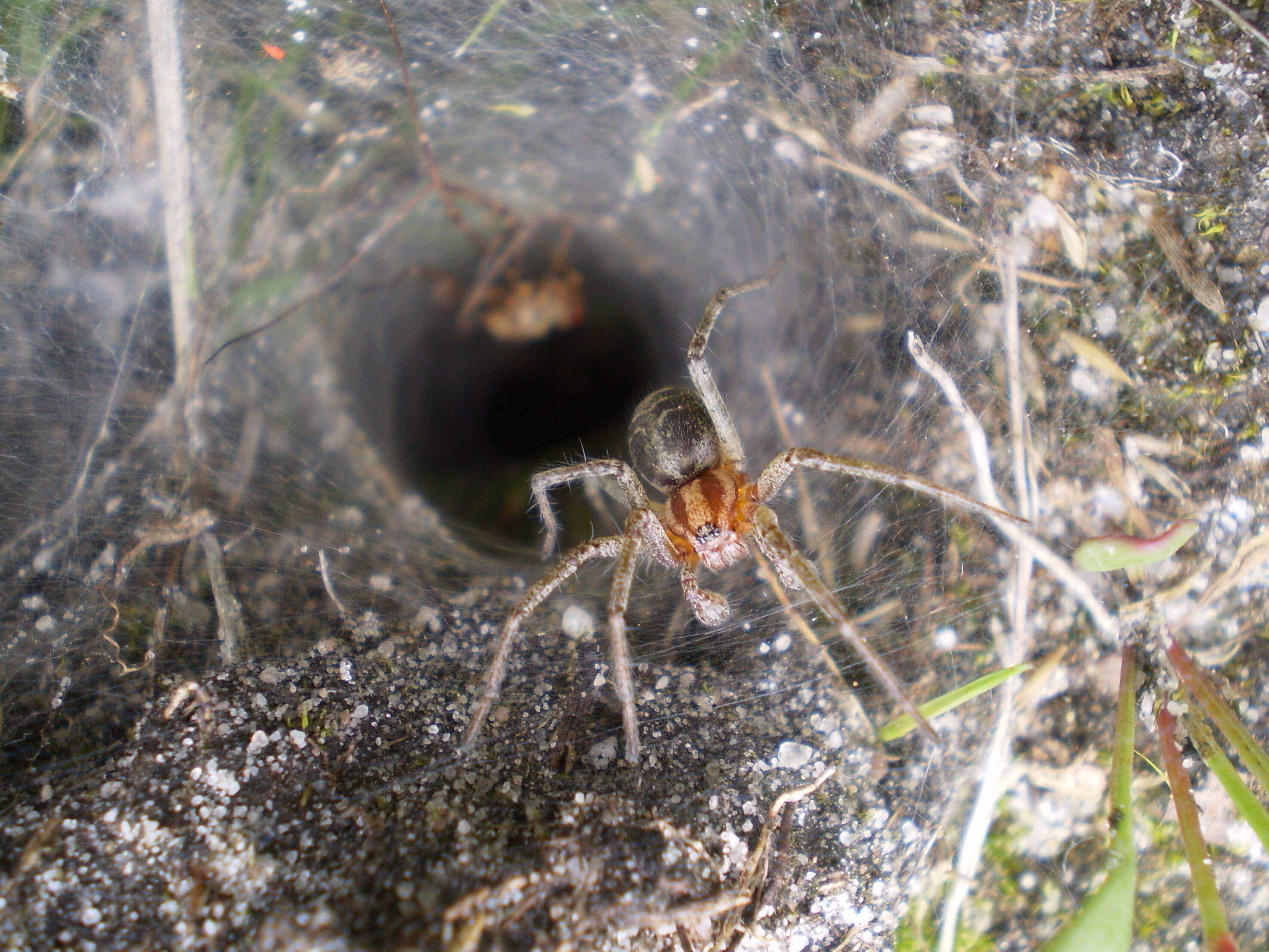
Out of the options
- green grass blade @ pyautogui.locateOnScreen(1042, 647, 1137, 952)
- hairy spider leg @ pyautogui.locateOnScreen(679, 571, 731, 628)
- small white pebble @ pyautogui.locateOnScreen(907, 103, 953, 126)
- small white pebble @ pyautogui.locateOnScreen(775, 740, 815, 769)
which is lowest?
small white pebble @ pyautogui.locateOnScreen(775, 740, 815, 769)

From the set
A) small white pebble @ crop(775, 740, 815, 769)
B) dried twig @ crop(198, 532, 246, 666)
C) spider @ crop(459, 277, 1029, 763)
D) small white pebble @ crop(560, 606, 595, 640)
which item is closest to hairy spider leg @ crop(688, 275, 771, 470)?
spider @ crop(459, 277, 1029, 763)

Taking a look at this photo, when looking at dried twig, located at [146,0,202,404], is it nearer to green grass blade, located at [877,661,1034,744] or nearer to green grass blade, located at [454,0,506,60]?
green grass blade, located at [454,0,506,60]

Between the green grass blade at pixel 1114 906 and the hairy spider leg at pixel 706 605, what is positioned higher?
the green grass blade at pixel 1114 906

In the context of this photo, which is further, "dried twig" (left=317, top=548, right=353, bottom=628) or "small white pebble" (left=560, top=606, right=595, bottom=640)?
"small white pebble" (left=560, top=606, right=595, bottom=640)

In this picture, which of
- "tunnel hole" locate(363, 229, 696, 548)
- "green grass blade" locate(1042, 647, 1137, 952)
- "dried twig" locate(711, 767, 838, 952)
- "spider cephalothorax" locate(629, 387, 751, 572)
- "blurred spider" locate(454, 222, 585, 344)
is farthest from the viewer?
"blurred spider" locate(454, 222, 585, 344)

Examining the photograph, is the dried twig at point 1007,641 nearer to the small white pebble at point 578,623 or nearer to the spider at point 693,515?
the spider at point 693,515

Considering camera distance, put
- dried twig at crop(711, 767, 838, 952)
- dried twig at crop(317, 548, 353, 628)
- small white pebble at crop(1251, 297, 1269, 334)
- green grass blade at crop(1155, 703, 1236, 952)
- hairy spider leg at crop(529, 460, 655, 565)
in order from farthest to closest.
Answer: hairy spider leg at crop(529, 460, 655, 565) → dried twig at crop(317, 548, 353, 628) → small white pebble at crop(1251, 297, 1269, 334) → dried twig at crop(711, 767, 838, 952) → green grass blade at crop(1155, 703, 1236, 952)

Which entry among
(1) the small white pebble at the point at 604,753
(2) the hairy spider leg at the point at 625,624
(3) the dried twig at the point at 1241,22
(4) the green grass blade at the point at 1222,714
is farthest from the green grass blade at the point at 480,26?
(4) the green grass blade at the point at 1222,714
